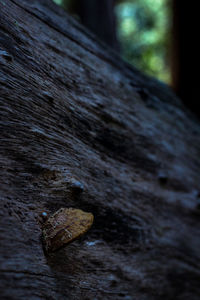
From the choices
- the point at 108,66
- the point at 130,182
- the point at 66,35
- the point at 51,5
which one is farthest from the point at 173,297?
the point at 51,5

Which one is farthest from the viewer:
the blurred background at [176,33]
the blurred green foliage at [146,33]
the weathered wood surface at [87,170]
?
the blurred green foliage at [146,33]

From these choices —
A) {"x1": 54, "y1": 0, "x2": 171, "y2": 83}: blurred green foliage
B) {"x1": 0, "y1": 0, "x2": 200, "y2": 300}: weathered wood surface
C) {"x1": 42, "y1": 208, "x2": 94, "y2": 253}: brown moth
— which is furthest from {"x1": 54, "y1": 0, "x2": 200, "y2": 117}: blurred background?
{"x1": 54, "y1": 0, "x2": 171, "y2": 83}: blurred green foliage

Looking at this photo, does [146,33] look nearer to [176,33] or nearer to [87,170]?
[176,33]

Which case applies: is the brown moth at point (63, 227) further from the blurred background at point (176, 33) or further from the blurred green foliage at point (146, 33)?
the blurred green foliage at point (146, 33)

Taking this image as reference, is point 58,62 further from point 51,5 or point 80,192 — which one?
point 80,192

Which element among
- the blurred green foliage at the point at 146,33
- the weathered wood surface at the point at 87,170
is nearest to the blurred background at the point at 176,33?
the weathered wood surface at the point at 87,170

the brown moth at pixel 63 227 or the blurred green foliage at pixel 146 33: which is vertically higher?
the blurred green foliage at pixel 146 33

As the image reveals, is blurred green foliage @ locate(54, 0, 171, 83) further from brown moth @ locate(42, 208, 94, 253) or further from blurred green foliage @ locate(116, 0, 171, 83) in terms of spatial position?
brown moth @ locate(42, 208, 94, 253)
